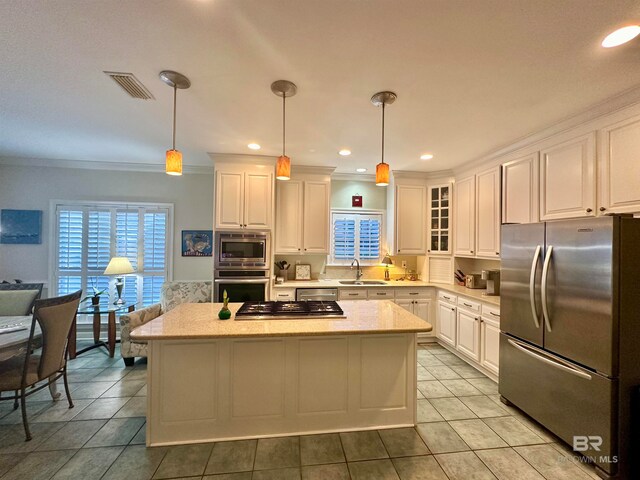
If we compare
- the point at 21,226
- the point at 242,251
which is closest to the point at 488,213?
the point at 242,251

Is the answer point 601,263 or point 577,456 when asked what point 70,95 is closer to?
point 601,263

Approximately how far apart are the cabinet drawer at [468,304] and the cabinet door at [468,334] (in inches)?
2.5

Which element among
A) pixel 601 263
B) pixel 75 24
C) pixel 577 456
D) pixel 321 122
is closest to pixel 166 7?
pixel 75 24

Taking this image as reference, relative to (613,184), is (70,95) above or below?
above

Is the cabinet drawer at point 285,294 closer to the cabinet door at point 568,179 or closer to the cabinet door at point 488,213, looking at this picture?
the cabinet door at point 488,213

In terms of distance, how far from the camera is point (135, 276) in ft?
13.6

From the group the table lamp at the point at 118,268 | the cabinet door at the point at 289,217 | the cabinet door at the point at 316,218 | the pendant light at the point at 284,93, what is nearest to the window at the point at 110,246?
the table lamp at the point at 118,268

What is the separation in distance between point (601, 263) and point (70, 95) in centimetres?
409

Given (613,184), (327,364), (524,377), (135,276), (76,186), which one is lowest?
(524,377)

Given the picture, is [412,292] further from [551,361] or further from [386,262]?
[551,361]

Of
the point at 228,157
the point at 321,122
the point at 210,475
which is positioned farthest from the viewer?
the point at 228,157

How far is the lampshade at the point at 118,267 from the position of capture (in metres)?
3.52

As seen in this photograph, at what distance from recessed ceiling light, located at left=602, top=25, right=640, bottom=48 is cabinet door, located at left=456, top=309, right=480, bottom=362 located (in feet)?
8.56

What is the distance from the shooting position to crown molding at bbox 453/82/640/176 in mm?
2012
